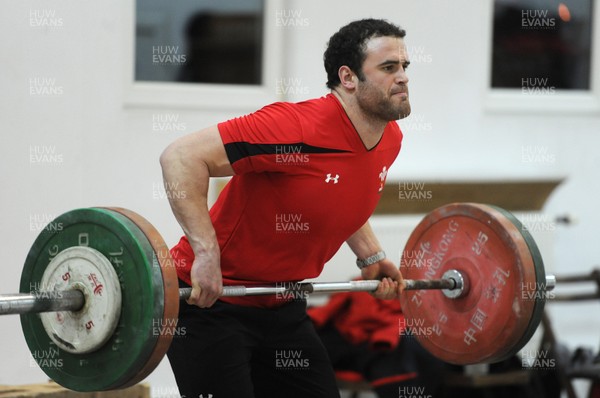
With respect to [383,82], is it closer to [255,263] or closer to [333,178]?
[333,178]

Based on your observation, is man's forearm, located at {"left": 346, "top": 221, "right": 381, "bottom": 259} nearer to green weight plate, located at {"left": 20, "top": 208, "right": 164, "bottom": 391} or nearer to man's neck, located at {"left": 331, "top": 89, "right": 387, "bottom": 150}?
man's neck, located at {"left": 331, "top": 89, "right": 387, "bottom": 150}

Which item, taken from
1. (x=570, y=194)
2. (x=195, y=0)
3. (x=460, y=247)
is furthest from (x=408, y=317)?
(x=570, y=194)

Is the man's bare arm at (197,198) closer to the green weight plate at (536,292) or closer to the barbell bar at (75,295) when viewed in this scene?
the barbell bar at (75,295)

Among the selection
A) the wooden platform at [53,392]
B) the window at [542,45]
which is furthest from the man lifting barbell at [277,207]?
the window at [542,45]

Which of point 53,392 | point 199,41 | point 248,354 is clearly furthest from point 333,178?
point 199,41

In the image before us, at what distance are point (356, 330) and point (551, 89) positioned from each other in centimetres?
171

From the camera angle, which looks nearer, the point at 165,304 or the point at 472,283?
the point at 165,304

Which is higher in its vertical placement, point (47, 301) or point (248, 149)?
point (248, 149)

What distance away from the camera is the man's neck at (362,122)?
8.71 feet

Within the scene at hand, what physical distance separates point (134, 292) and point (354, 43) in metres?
0.90

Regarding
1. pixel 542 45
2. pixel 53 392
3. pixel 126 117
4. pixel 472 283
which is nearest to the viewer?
pixel 472 283

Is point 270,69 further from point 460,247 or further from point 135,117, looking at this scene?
point 460,247

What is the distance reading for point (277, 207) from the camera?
8.45ft

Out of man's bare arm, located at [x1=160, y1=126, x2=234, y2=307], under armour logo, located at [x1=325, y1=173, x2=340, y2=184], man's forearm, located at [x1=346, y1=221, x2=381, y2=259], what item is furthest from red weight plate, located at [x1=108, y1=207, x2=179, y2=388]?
man's forearm, located at [x1=346, y1=221, x2=381, y2=259]
